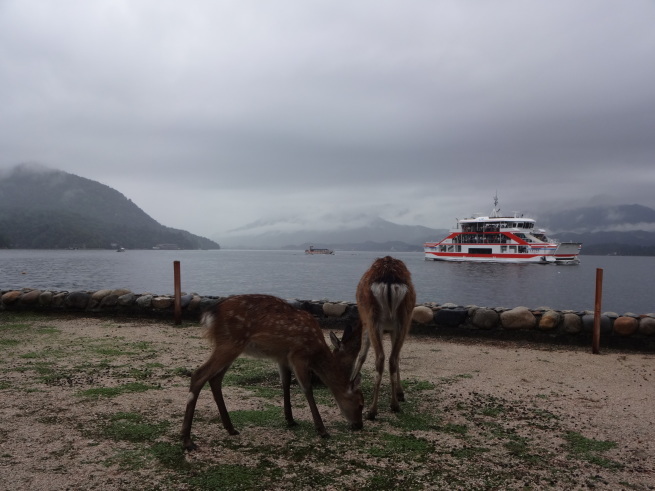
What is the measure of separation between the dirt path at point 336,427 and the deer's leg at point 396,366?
23cm

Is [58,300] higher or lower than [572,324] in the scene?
lower

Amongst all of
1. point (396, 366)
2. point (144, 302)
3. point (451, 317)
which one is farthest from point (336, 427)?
point (144, 302)

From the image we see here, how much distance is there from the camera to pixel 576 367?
912cm

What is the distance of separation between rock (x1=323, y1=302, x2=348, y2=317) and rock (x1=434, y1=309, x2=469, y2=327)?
2.44 metres

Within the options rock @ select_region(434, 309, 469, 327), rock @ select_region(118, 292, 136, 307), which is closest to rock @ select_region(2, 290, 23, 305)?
rock @ select_region(118, 292, 136, 307)

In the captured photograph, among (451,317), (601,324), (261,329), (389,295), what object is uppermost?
(389,295)

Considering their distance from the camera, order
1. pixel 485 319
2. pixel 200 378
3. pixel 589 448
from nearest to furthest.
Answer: pixel 200 378 < pixel 589 448 < pixel 485 319

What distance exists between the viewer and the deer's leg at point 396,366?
6285 mm

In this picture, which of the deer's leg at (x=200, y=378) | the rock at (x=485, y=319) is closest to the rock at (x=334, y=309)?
the rock at (x=485, y=319)

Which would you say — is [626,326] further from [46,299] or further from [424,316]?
[46,299]

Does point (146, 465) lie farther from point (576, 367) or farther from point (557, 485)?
point (576, 367)

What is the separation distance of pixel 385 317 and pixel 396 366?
0.66 meters

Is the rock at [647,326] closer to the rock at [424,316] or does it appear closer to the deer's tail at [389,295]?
the rock at [424,316]

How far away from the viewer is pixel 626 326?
10.8 metres
